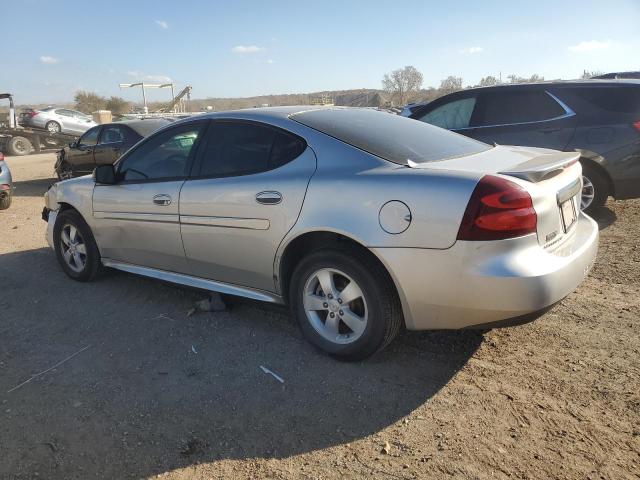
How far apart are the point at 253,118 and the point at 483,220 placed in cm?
188

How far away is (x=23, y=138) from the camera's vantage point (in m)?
21.6

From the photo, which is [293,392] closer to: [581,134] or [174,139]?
[174,139]

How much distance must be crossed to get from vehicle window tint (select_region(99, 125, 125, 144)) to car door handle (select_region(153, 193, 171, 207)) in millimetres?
6865

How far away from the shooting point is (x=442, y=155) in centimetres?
327

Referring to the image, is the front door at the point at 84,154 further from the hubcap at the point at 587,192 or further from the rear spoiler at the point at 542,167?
the rear spoiler at the point at 542,167

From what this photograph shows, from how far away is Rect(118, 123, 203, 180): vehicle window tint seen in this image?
4027 mm

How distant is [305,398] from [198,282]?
150 cm

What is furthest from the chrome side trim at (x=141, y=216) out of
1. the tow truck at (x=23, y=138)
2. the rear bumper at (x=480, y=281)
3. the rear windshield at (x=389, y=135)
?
the tow truck at (x=23, y=138)

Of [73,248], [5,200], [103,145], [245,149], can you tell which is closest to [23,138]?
[103,145]

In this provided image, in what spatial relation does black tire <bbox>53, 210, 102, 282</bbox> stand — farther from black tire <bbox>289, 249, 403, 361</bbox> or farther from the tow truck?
the tow truck

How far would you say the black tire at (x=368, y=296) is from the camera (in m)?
2.94

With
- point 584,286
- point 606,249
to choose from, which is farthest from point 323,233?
point 606,249

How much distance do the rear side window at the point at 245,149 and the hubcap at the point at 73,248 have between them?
189cm

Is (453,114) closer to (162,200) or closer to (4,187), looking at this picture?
(162,200)
